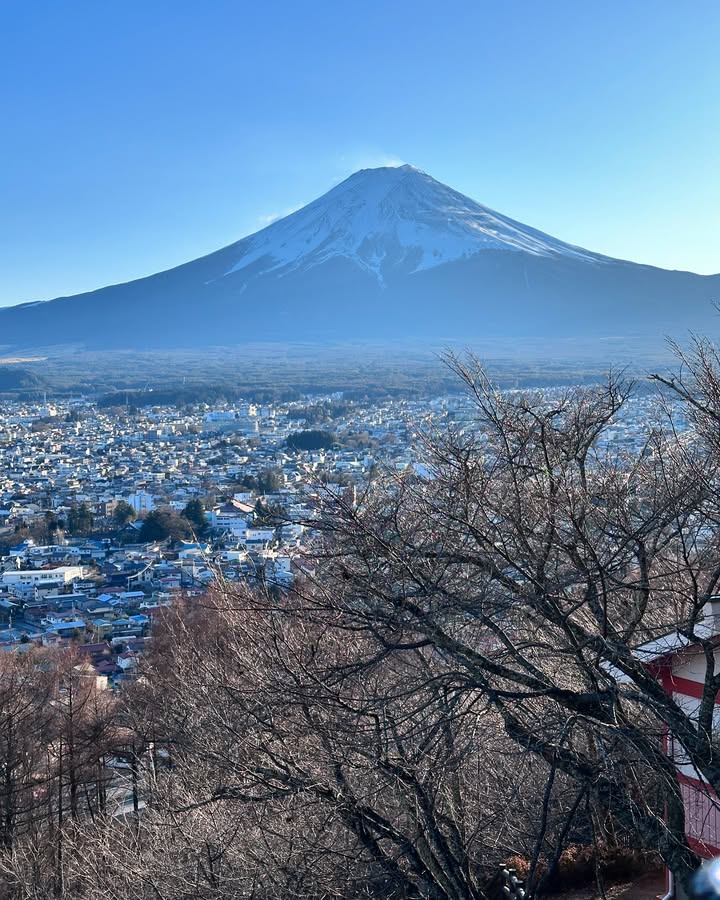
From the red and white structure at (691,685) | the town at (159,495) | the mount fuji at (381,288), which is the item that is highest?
the mount fuji at (381,288)

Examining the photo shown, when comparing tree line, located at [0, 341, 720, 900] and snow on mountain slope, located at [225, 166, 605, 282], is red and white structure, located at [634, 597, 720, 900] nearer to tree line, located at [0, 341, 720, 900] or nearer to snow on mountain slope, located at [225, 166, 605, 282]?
tree line, located at [0, 341, 720, 900]

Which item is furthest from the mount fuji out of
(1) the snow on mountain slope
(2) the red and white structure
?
(2) the red and white structure

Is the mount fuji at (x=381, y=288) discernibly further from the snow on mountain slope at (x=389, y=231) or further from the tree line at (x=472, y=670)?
the tree line at (x=472, y=670)

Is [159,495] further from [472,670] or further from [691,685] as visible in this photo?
[472,670]

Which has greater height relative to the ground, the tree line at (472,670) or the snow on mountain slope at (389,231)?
the snow on mountain slope at (389,231)

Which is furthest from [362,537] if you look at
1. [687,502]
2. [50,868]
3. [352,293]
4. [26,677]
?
[352,293]

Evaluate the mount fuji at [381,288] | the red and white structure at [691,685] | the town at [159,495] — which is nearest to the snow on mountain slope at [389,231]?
the mount fuji at [381,288]
